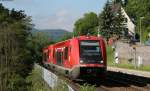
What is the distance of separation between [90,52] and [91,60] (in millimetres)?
651

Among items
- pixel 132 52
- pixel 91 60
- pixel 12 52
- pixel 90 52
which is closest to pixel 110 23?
pixel 132 52

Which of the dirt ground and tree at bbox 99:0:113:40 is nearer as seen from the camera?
the dirt ground

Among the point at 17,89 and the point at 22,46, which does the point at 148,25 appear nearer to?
the point at 22,46

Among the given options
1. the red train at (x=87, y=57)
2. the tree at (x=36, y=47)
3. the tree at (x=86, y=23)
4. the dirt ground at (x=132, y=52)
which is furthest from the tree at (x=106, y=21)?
the red train at (x=87, y=57)

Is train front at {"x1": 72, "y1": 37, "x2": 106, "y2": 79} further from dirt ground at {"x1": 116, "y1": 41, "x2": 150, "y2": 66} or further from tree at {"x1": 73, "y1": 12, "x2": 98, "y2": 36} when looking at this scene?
tree at {"x1": 73, "y1": 12, "x2": 98, "y2": 36}

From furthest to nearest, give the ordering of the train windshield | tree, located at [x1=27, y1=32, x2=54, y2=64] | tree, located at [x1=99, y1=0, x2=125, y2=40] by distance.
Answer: tree, located at [x1=99, y1=0, x2=125, y2=40] → tree, located at [x1=27, y1=32, x2=54, y2=64] → the train windshield

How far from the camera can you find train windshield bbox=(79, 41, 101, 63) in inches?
1253

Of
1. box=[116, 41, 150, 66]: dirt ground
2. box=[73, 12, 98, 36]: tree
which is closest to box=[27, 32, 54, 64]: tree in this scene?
box=[116, 41, 150, 66]: dirt ground

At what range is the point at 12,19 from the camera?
58.3 metres

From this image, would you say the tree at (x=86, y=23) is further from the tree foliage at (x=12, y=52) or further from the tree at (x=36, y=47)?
the tree foliage at (x=12, y=52)

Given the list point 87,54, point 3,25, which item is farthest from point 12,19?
point 87,54

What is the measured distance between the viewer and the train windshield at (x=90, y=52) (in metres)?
31.8

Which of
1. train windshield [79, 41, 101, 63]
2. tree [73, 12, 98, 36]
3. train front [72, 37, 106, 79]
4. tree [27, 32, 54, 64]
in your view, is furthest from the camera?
tree [73, 12, 98, 36]

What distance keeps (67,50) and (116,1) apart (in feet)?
465
